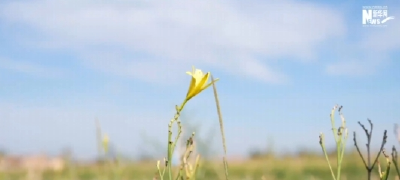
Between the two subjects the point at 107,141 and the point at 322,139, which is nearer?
the point at 322,139

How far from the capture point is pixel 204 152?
1987 millimetres

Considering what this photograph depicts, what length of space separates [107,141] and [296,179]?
3.34 metres

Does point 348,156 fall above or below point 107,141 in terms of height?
below

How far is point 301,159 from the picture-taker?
8.02 m

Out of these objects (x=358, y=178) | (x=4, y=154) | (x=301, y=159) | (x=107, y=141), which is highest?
(x=107, y=141)

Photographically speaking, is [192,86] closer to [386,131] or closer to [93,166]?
[386,131]

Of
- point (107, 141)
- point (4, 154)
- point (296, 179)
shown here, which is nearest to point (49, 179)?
point (4, 154)

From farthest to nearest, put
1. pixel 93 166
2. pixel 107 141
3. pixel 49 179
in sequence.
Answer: pixel 93 166 < pixel 49 179 < pixel 107 141

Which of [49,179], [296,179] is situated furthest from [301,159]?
[49,179]

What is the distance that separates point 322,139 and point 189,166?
0.25 metres

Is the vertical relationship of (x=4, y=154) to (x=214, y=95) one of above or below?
below

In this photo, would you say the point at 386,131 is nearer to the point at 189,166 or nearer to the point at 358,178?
the point at 189,166

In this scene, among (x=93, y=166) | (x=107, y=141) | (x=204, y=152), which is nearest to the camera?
(x=107, y=141)

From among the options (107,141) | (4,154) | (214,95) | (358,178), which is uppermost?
(214,95)
